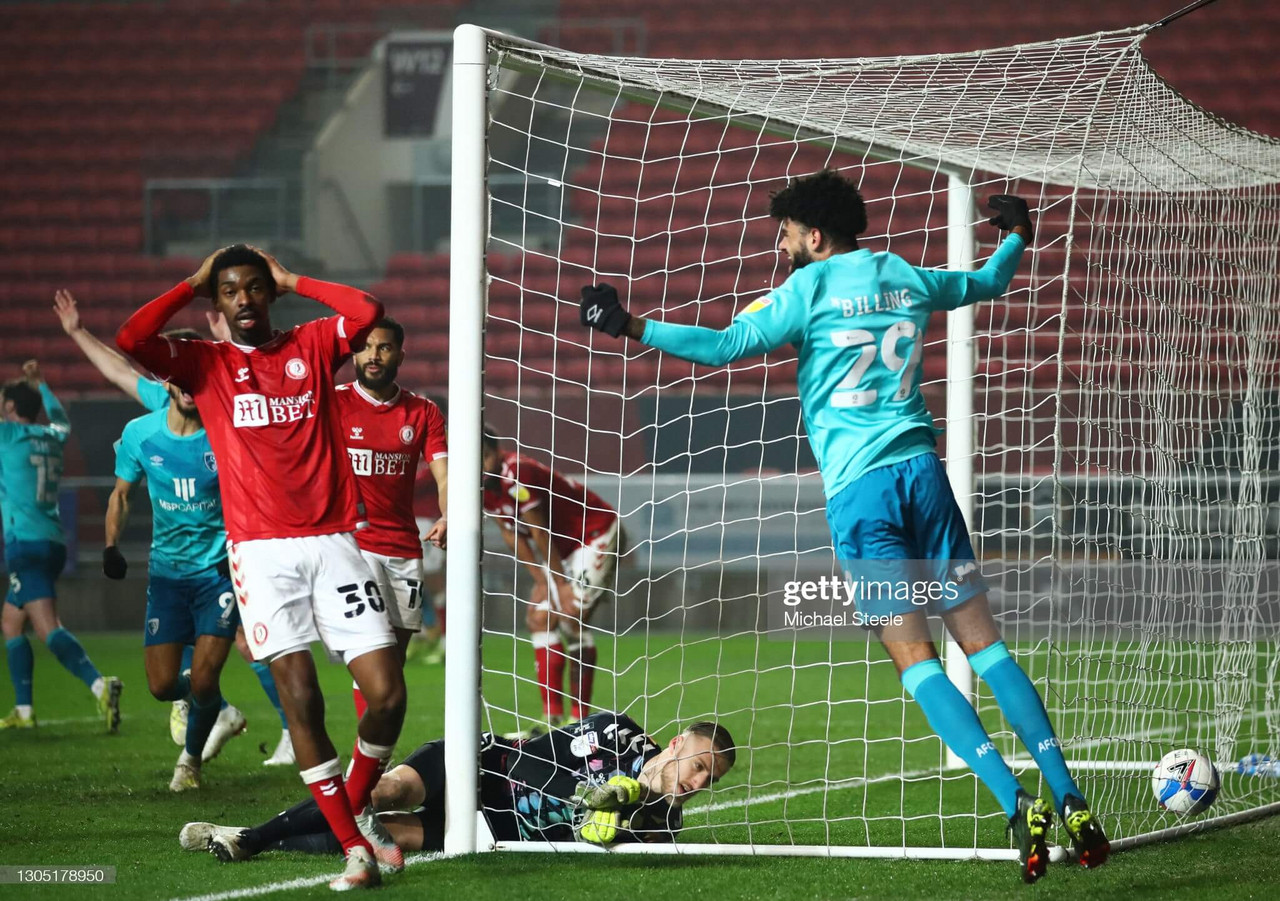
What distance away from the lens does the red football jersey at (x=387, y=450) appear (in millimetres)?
5488

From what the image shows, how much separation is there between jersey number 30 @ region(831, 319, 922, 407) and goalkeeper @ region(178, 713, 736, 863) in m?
1.23

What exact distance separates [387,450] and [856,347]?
226cm

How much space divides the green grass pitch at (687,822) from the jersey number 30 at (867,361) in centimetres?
123

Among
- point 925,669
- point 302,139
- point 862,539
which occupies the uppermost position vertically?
point 302,139

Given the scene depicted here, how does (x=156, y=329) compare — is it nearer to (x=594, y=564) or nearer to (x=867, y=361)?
(x=867, y=361)

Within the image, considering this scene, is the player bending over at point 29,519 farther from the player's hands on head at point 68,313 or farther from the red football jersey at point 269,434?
the red football jersey at point 269,434

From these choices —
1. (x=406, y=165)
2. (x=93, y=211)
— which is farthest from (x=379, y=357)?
(x=93, y=211)

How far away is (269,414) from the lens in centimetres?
404

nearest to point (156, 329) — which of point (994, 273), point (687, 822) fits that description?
point (994, 273)

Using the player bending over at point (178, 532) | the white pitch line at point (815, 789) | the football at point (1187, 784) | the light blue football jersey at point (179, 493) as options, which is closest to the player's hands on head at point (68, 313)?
the player bending over at point (178, 532)

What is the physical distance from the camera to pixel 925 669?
3.78 metres

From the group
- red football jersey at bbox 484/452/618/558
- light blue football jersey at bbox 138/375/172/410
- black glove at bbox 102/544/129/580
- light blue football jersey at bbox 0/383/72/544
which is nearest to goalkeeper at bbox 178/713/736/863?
black glove at bbox 102/544/129/580

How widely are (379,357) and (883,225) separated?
1083 cm

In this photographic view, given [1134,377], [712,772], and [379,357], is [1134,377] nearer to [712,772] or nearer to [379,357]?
[712,772]
